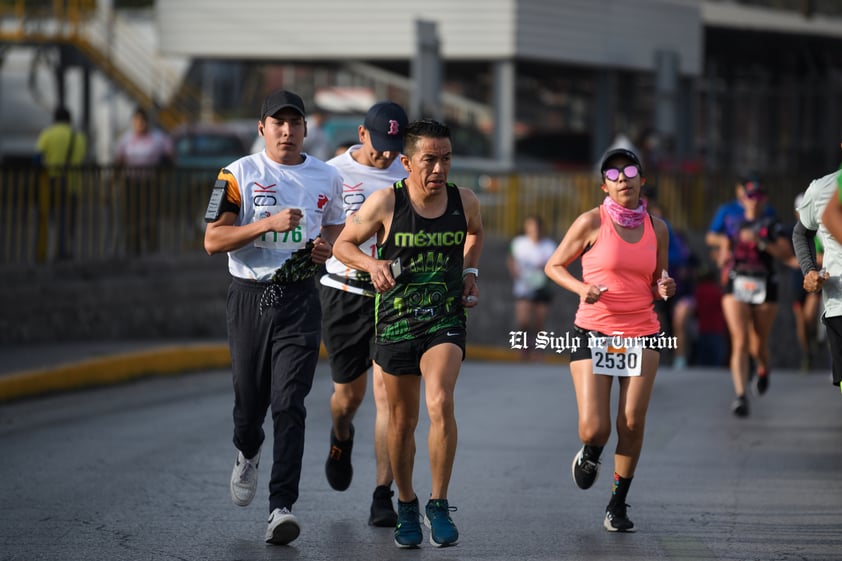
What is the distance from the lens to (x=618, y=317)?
805 cm

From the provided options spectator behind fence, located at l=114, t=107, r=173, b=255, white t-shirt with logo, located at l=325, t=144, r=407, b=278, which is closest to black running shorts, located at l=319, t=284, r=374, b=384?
white t-shirt with logo, located at l=325, t=144, r=407, b=278

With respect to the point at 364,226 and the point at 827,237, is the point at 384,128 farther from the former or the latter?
the point at 827,237

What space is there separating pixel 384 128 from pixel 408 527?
7.10 feet

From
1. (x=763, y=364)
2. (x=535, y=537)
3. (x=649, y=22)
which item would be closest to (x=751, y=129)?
(x=649, y=22)

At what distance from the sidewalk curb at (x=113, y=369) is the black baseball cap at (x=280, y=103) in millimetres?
6199

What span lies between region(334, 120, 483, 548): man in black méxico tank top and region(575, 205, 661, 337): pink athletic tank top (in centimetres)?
84

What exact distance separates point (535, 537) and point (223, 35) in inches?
1024

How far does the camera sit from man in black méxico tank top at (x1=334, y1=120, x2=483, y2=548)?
7.34 metres

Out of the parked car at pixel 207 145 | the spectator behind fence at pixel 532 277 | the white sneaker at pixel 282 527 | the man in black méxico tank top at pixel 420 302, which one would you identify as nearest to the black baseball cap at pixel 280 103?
the man in black méxico tank top at pixel 420 302

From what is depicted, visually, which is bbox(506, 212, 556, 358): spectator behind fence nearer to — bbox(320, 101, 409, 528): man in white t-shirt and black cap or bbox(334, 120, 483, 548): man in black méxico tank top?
bbox(320, 101, 409, 528): man in white t-shirt and black cap

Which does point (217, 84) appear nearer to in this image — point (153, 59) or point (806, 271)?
point (153, 59)

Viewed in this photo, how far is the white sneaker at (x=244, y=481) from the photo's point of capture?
25.8ft

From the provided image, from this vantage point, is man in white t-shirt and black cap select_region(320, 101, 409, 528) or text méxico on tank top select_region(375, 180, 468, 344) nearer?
text méxico on tank top select_region(375, 180, 468, 344)

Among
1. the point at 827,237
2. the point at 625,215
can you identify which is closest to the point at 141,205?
the point at 625,215
